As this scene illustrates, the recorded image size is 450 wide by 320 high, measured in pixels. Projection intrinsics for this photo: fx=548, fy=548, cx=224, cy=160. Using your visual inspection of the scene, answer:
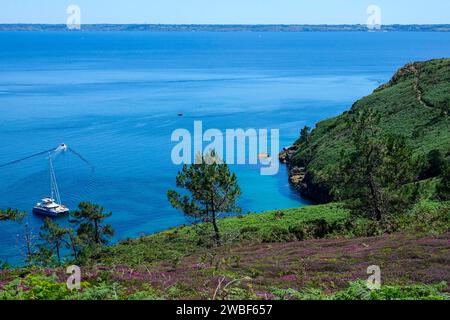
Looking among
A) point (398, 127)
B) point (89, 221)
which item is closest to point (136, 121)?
point (398, 127)

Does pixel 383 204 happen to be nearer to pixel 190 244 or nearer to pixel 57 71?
pixel 190 244

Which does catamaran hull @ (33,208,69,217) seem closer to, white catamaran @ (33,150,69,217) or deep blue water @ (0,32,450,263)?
white catamaran @ (33,150,69,217)

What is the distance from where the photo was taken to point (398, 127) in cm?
7250

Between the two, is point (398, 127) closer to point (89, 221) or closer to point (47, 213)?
point (89, 221)

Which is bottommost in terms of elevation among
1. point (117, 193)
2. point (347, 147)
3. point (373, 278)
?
point (117, 193)

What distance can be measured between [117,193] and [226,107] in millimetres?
55432

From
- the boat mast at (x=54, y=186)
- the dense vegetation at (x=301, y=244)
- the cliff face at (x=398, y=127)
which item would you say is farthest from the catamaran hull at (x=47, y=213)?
the cliff face at (x=398, y=127)

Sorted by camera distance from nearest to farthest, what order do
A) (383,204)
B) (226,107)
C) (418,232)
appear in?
(418,232) → (383,204) → (226,107)

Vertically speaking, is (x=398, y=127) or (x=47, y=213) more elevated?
(x=398, y=127)

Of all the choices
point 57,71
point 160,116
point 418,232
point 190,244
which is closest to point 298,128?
point 160,116

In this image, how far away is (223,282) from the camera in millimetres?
16828

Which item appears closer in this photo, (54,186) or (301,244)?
(301,244)

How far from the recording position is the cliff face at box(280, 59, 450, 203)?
64.6 m

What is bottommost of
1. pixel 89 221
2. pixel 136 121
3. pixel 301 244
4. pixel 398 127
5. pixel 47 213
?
pixel 47 213
